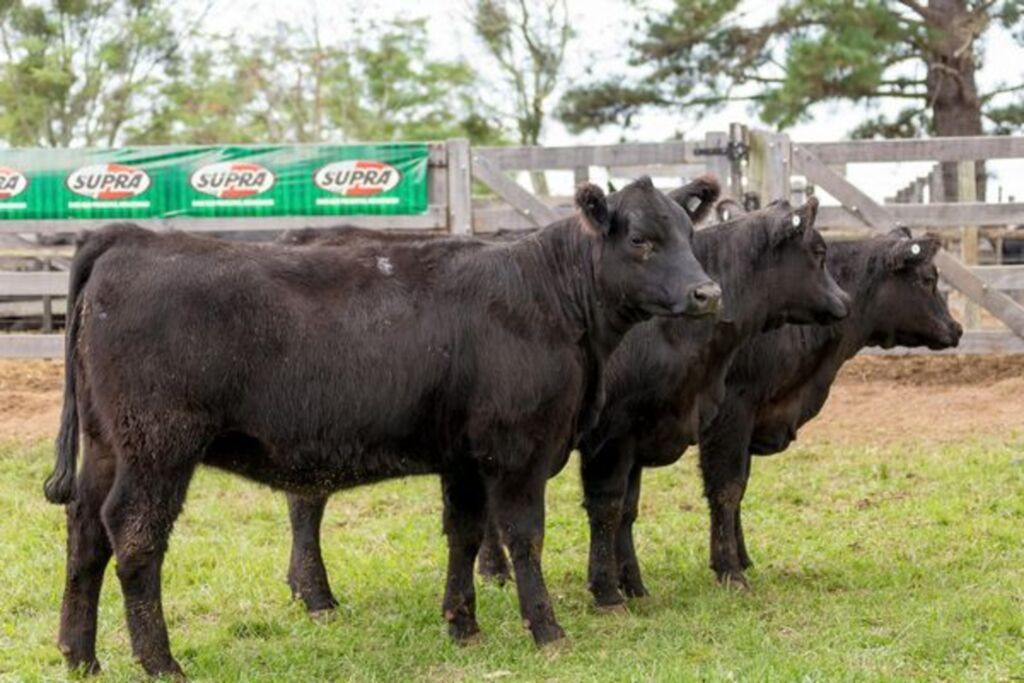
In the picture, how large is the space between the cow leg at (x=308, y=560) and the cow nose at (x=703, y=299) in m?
2.42

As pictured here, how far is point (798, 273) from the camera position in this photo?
7785 mm

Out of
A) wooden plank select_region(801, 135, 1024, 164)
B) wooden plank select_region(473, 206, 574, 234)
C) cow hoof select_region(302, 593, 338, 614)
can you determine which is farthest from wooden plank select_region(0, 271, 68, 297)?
wooden plank select_region(801, 135, 1024, 164)

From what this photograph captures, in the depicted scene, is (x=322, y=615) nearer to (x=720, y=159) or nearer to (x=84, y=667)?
(x=84, y=667)

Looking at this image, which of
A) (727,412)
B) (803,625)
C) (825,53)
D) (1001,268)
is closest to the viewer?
(803,625)

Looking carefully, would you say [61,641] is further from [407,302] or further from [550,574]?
[550,574]

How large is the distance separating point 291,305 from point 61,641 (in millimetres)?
1906

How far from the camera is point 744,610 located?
7137 millimetres

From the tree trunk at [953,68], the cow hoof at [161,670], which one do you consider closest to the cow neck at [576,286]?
the cow hoof at [161,670]

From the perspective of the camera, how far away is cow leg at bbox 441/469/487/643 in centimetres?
671

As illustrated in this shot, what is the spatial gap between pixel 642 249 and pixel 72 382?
109 inches

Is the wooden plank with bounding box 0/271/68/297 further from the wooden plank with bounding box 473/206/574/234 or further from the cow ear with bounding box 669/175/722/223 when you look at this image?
the cow ear with bounding box 669/175/722/223

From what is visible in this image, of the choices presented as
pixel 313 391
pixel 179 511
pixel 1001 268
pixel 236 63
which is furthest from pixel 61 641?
pixel 236 63

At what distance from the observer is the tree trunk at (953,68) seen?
1770cm

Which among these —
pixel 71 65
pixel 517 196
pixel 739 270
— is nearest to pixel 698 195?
pixel 739 270
